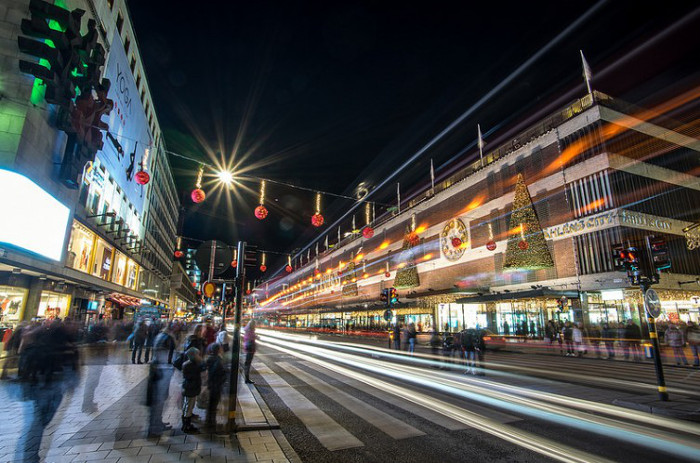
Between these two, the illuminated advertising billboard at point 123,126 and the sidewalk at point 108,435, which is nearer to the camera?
the sidewalk at point 108,435

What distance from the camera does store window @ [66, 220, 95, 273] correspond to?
21.2 m

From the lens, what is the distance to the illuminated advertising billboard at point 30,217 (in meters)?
13.3

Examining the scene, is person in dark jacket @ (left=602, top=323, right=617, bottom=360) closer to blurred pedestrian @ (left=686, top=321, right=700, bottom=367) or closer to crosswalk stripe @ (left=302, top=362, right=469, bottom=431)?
blurred pedestrian @ (left=686, top=321, right=700, bottom=367)

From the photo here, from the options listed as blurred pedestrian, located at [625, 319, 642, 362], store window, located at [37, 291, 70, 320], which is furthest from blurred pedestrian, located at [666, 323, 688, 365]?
store window, located at [37, 291, 70, 320]

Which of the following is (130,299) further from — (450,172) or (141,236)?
(450,172)

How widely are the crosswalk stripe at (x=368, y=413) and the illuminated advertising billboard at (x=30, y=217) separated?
41.5 ft

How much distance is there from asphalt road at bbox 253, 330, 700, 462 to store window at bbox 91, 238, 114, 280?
67.9 feet

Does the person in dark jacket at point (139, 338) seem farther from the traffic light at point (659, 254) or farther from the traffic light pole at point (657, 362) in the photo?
the traffic light at point (659, 254)

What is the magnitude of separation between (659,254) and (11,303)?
2577 cm

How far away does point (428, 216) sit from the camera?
41719 millimetres

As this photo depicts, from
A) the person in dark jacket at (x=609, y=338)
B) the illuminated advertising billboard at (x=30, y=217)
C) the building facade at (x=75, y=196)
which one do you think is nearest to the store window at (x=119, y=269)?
the building facade at (x=75, y=196)

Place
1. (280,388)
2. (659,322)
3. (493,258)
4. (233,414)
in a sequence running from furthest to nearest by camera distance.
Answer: (493,258), (659,322), (280,388), (233,414)

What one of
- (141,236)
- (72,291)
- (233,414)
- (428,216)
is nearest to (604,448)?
(233,414)

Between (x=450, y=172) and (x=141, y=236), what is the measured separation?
36536mm
